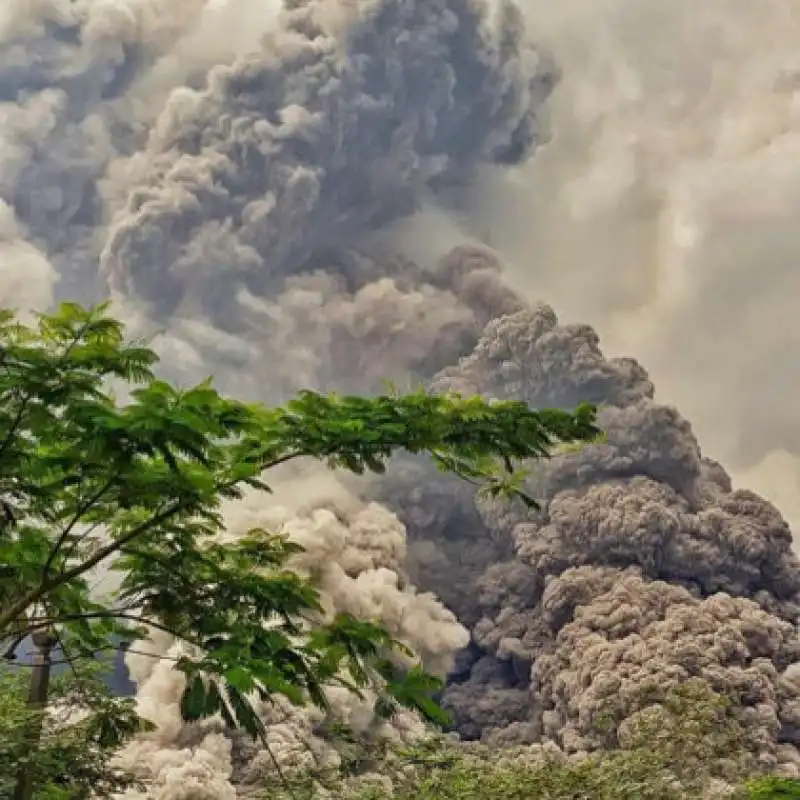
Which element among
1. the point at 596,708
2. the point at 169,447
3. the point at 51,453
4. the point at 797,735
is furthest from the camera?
the point at 797,735

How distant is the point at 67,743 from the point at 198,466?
401 centimetres

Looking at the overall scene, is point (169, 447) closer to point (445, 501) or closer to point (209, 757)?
point (209, 757)

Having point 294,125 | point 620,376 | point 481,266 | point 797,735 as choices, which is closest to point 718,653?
point 797,735

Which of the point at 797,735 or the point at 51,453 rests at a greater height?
the point at 797,735

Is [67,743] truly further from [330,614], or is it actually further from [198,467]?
[330,614]

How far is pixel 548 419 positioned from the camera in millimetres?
3887

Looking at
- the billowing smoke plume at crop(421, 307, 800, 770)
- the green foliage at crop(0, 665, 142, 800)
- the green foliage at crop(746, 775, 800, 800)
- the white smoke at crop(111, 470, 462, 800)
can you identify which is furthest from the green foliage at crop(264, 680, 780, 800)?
the billowing smoke plume at crop(421, 307, 800, 770)

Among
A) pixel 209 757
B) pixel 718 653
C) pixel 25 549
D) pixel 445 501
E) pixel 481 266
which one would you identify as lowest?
pixel 25 549

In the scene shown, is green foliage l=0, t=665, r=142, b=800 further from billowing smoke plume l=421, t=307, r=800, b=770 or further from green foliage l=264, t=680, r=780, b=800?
billowing smoke plume l=421, t=307, r=800, b=770

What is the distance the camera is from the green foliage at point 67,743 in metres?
5.42

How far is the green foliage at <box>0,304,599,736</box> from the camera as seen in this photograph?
11.2 ft

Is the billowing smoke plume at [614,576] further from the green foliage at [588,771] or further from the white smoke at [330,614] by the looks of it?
the green foliage at [588,771]

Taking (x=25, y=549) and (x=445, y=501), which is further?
(x=445, y=501)

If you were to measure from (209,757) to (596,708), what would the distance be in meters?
10.5
